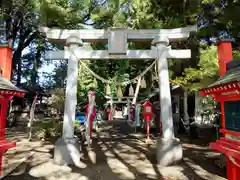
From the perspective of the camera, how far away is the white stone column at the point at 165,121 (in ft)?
22.1

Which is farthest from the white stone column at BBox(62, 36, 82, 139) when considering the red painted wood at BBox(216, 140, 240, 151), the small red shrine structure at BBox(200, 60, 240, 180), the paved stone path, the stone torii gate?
the red painted wood at BBox(216, 140, 240, 151)

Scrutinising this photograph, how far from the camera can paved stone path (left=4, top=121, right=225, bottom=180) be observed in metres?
5.72

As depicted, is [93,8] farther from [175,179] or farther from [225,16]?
[175,179]

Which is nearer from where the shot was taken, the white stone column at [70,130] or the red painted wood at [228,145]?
the red painted wood at [228,145]

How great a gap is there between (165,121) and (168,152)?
1.05 m

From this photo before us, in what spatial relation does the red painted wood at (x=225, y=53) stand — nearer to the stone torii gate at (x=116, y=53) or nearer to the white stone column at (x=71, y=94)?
the stone torii gate at (x=116, y=53)

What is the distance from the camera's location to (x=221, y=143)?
4.34 m

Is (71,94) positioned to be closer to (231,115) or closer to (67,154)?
(67,154)

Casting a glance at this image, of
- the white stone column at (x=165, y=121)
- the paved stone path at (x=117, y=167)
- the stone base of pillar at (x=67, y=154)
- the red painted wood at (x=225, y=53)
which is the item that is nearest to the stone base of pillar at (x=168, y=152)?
the white stone column at (x=165, y=121)

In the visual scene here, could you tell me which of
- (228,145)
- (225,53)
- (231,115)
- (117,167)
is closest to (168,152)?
(117,167)

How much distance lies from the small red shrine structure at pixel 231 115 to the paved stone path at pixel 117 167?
5.84 ft

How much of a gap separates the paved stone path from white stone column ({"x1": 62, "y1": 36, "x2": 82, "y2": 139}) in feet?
4.03

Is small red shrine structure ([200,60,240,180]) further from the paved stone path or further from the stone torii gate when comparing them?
the stone torii gate

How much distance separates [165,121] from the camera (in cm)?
718
